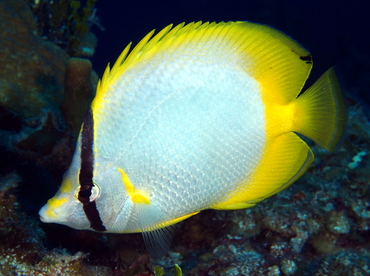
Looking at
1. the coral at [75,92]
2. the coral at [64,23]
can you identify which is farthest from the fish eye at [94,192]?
the coral at [64,23]

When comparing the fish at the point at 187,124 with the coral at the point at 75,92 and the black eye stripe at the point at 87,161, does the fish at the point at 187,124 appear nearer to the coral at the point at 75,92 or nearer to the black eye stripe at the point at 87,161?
the black eye stripe at the point at 87,161

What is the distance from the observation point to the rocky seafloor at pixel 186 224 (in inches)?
74.7

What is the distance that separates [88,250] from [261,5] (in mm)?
16947

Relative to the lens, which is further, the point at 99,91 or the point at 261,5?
the point at 261,5

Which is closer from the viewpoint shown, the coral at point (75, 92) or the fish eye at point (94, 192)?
the fish eye at point (94, 192)

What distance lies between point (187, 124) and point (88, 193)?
1.87 feet

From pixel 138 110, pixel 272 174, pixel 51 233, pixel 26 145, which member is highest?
pixel 138 110

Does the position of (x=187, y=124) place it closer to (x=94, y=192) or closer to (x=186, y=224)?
(x=94, y=192)

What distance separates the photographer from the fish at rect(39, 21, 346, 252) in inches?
52.0

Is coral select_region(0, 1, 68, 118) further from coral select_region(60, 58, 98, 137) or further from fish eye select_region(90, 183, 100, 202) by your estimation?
fish eye select_region(90, 183, 100, 202)

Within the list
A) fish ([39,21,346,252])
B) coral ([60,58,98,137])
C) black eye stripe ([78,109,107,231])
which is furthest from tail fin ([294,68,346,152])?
coral ([60,58,98,137])

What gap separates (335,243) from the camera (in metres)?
3.02

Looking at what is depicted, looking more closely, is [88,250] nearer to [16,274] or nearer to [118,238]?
[118,238]

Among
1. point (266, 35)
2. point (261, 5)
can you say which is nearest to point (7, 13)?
point (266, 35)
